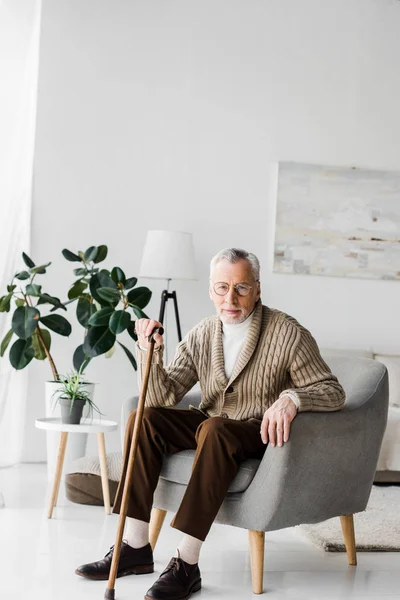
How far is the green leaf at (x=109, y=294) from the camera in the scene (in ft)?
13.2

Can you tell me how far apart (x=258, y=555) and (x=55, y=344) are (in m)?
2.60

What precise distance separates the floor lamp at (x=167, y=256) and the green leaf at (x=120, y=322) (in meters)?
0.66

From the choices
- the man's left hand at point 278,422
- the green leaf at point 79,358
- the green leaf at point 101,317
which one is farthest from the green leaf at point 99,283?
the man's left hand at point 278,422

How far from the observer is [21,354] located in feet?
14.0

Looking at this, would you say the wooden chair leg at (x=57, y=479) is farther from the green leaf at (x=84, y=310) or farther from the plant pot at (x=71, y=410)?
the green leaf at (x=84, y=310)

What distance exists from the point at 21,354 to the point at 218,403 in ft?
5.68

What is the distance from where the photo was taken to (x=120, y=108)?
16.4ft

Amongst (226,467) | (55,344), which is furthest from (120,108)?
(226,467)

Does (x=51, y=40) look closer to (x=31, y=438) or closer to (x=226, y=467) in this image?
(x=31, y=438)

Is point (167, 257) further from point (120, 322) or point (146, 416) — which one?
point (146, 416)

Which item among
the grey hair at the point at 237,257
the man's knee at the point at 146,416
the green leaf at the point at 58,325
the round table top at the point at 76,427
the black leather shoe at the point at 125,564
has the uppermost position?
the grey hair at the point at 237,257

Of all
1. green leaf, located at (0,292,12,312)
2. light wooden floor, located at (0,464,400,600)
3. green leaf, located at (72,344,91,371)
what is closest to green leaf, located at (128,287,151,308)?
green leaf, located at (72,344,91,371)

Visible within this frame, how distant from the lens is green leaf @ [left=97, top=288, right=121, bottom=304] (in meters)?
4.02

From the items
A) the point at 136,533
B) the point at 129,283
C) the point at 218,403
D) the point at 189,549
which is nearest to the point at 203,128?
the point at 129,283
